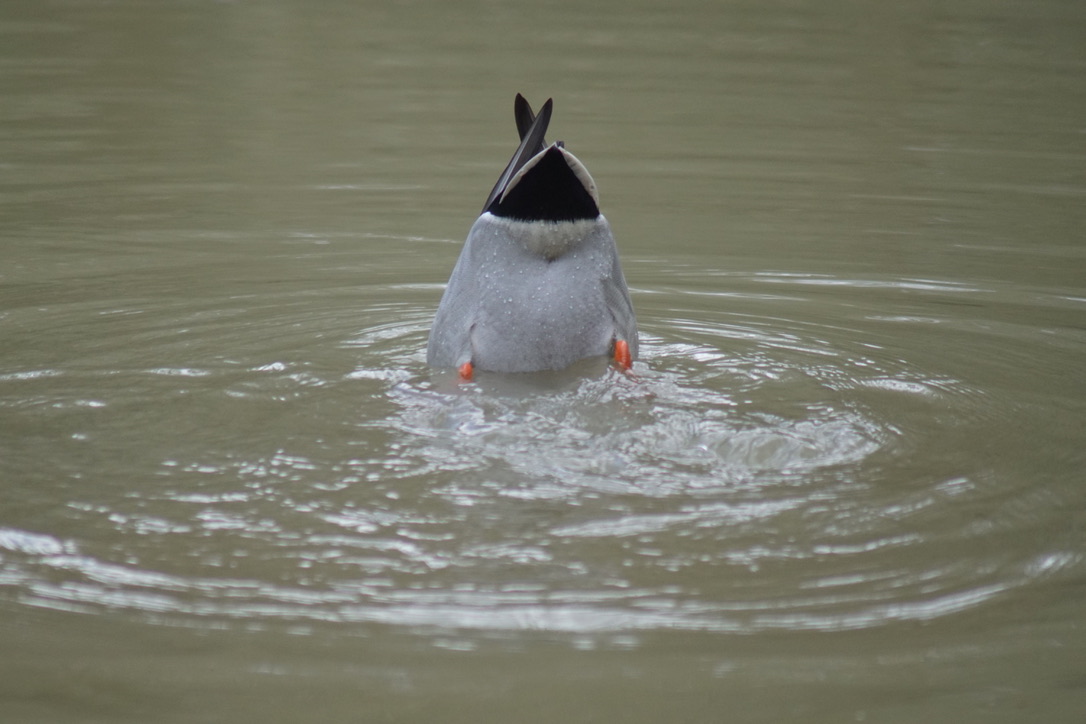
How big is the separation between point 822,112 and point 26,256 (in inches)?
251

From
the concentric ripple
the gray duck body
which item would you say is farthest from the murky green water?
the gray duck body

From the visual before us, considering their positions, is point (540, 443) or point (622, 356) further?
point (622, 356)

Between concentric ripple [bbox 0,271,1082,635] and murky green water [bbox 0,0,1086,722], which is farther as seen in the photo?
concentric ripple [bbox 0,271,1082,635]

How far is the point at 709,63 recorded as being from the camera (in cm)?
1270

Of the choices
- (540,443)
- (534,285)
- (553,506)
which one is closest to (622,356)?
(534,285)

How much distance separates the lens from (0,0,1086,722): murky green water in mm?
2936

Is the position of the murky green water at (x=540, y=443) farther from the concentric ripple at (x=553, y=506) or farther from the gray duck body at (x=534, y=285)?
the gray duck body at (x=534, y=285)

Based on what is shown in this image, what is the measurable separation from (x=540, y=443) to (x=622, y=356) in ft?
2.75

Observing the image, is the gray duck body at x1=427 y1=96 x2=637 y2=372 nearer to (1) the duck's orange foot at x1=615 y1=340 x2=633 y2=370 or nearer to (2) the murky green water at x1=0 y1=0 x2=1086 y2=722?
(1) the duck's orange foot at x1=615 y1=340 x2=633 y2=370

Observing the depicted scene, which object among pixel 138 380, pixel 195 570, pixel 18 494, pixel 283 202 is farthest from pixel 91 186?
pixel 195 570

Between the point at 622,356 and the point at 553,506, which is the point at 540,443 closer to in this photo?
the point at 553,506

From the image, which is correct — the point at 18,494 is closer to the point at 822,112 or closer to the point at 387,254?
the point at 387,254

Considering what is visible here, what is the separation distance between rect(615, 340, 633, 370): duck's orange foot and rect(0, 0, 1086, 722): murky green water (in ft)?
0.32

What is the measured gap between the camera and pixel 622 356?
15.8 ft
